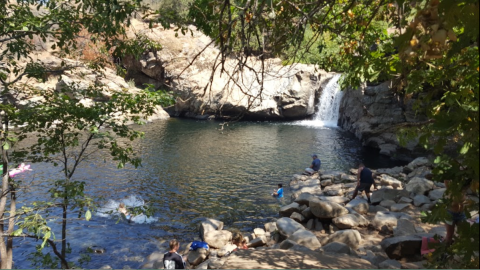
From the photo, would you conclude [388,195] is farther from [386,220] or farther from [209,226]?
[209,226]

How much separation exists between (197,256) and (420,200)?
278 inches

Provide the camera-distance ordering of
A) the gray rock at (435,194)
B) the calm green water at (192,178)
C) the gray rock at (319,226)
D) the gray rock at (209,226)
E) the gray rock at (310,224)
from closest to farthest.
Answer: the gray rock at (319,226)
the gray rock at (310,224)
the gray rock at (435,194)
the gray rock at (209,226)
the calm green water at (192,178)

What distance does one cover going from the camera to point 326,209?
32.9 feet

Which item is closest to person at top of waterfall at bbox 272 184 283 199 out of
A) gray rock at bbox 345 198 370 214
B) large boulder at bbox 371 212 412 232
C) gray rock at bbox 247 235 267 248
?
gray rock at bbox 345 198 370 214

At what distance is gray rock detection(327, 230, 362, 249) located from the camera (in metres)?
8.27

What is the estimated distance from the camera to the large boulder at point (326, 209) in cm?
993

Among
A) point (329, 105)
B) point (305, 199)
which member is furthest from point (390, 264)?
point (329, 105)

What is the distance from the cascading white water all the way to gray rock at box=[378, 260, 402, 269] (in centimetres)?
2776

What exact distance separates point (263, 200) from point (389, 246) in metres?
7.65

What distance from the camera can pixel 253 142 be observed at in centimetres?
2634

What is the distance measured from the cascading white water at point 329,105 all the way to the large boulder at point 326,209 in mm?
24555

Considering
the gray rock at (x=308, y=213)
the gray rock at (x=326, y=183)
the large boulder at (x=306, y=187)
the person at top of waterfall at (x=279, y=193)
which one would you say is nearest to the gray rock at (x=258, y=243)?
the gray rock at (x=308, y=213)

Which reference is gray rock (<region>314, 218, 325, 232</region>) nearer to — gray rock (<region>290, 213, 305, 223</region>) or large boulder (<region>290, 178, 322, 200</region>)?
gray rock (<region>290, 213, 305, 223</region>)

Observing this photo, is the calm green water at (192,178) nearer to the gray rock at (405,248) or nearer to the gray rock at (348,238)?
the gray rock at (348,238)
